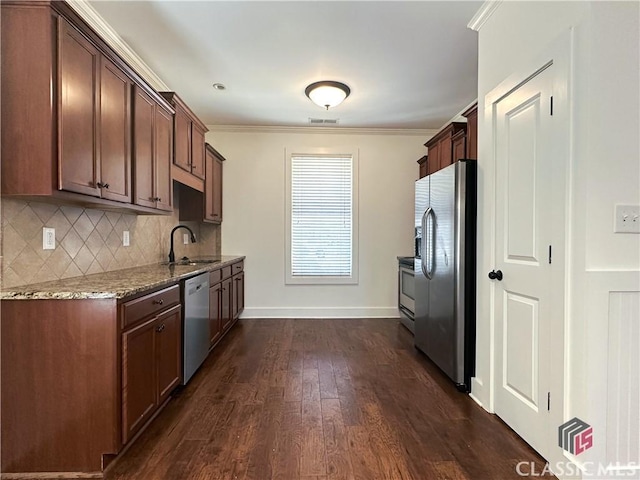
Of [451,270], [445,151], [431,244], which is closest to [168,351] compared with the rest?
[451,270]

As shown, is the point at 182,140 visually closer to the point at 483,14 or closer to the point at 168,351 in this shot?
the point at 168,351

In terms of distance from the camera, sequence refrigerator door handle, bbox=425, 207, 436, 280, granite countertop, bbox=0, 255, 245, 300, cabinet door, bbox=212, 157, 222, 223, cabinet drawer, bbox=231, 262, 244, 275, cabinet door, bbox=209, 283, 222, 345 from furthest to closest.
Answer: cabinet door, bbox=212, 157, 222, 223, cabinet drawer, bbox=231, 262, 244, 275, cabinet door, bbox=209, 283, 222, 345, refrigerator door handle, bbox=425, 207, 436, 280, granite countertop, bbox=0, 255, 245, 300

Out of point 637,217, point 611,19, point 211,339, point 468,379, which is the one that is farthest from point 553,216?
point 211,339

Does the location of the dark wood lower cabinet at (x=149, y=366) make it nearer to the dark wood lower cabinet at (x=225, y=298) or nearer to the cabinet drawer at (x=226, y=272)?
the dark wood lower cabinet at (x=225, y=298)

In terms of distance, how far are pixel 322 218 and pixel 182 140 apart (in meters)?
2.26

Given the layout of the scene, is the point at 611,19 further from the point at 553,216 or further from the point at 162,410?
the point at 162,410

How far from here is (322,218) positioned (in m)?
4.79

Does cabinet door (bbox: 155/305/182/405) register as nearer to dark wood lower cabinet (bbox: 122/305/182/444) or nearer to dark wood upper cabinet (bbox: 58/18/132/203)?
dark wood lower cabinet (bbox: 122/305/182/444)

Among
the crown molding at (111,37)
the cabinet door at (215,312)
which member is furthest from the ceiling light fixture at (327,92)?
the cabinet door at (215,312)

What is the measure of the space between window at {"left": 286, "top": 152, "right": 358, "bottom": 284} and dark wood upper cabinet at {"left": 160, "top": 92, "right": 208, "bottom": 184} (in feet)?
4.76

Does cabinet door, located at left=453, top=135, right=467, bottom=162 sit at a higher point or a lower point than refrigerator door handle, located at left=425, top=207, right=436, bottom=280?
higher

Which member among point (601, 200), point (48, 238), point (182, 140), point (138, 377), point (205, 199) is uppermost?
point (182, 140)

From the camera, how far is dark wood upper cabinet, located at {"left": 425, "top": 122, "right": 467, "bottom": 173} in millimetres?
3412

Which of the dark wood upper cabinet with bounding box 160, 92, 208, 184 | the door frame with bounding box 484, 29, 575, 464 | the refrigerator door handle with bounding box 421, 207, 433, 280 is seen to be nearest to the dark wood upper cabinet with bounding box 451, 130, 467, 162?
the refrigerator door handle with bounding box 421, 207, 433, 280
